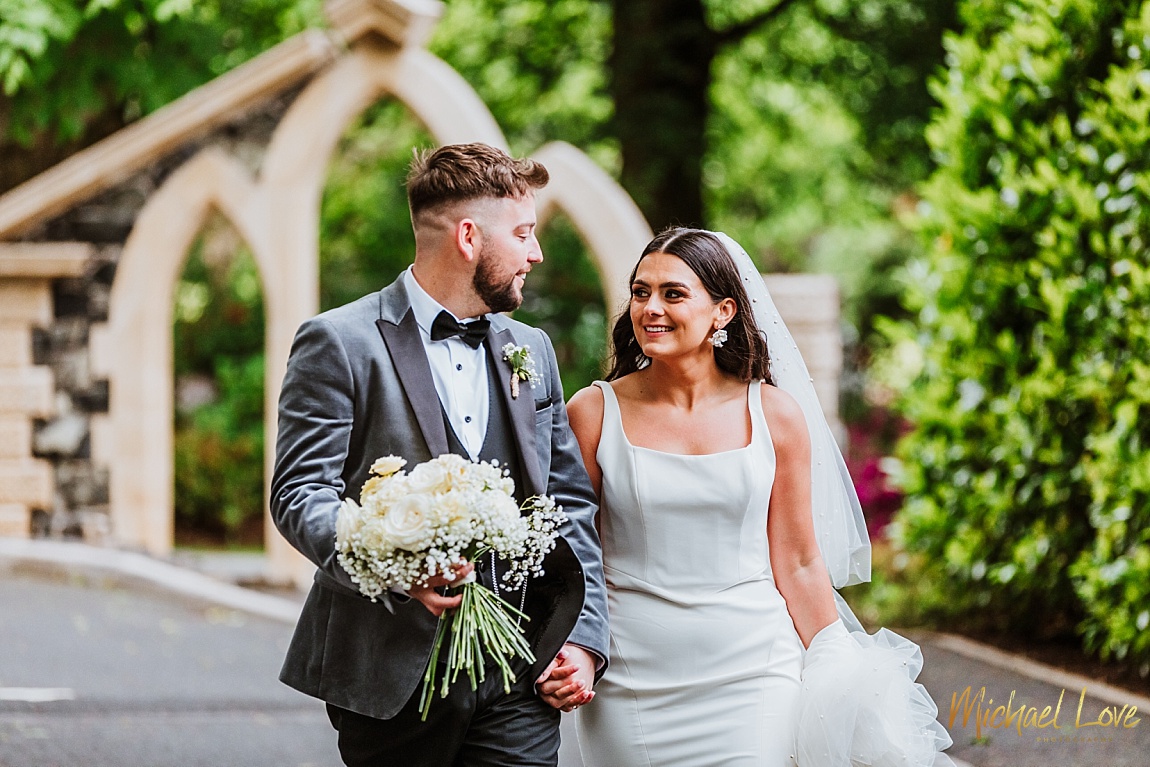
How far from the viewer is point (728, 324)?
3.42 meters

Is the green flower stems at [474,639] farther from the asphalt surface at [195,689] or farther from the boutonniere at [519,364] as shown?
the asphalt surface at [195,689]

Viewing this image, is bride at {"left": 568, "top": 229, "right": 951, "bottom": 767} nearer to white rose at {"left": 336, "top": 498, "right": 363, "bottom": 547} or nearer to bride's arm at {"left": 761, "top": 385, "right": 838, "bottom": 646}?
bride's arm at {"left": 761, "top": 385, "right": 838, "bottom": 646}

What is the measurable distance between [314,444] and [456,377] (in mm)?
404

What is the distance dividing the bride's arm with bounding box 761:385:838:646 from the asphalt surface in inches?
70.6

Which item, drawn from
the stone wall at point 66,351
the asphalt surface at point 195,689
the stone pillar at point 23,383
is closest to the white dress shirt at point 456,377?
the asphalt surface at point 195,689

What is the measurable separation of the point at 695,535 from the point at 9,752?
3454 millimetres

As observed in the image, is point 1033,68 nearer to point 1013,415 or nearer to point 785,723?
point 1013,415

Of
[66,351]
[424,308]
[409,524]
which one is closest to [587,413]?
[424,308]

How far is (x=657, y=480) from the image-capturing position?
3225 millimetres

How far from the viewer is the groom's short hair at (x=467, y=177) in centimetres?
284

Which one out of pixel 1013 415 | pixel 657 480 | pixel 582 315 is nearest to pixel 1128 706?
pixel 1013 415

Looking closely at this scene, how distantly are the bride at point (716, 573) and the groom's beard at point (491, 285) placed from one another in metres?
0.48

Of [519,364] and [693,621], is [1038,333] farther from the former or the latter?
[519,364]

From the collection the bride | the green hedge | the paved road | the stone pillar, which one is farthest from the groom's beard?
the stone pillar
